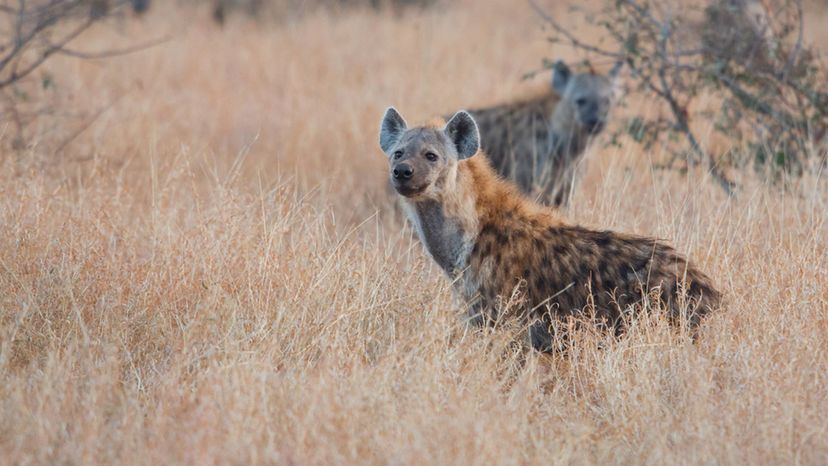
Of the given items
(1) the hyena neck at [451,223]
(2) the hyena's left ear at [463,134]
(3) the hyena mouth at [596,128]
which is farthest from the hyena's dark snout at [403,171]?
(3) the hyena mouth at [596,128]

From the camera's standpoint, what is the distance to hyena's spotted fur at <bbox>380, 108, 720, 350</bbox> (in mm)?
4363

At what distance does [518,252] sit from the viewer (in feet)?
14.7

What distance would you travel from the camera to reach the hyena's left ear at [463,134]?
15.4 ft

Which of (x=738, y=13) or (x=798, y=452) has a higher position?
(x=738, y=13)

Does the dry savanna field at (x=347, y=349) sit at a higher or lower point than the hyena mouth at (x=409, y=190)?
lower

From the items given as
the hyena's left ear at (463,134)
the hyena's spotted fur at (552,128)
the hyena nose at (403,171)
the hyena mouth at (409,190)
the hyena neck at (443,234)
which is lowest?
Result: the hyena's spotted fur at (552,128)

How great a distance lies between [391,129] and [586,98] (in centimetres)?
303

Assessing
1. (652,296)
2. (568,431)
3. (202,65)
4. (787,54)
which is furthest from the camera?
(202,65)

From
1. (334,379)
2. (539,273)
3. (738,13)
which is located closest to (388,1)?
(738,13)

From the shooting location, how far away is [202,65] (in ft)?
36.0

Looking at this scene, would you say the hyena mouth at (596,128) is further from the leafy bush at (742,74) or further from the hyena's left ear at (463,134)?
the hyena's left ear at (463,134)

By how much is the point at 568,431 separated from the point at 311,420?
0.84 m

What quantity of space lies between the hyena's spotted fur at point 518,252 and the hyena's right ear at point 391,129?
0.79ft

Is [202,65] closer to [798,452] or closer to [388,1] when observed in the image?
[388,1]
